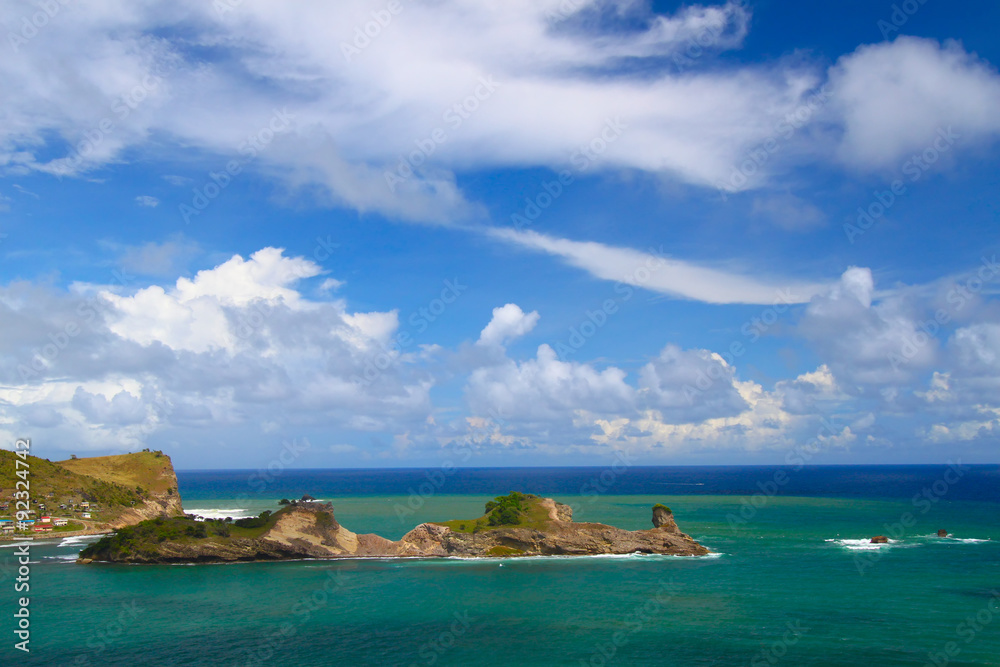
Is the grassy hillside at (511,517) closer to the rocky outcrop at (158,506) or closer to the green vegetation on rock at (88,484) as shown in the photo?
the rocky outcrop at (158,506)

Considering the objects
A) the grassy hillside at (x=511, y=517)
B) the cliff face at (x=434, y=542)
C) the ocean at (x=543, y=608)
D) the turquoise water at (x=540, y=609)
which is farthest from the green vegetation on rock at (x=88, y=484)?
the grassy hillside at (x=511, y=517)

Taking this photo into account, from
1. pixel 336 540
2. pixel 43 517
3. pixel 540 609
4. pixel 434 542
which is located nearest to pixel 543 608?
pixel 540 609

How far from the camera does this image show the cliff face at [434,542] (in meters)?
82.5

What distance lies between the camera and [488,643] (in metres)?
47.7

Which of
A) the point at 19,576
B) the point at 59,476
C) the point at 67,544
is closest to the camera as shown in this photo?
the point at 19,576

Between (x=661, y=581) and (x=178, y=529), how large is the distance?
61.0 m

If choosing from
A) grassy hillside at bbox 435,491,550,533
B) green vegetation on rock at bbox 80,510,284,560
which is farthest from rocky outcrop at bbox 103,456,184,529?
grassy hillside at bbox 435,491,550,533

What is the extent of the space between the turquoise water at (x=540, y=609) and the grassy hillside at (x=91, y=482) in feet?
66.0

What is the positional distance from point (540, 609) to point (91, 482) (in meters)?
101

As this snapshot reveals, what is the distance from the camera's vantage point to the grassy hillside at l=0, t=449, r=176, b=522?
357ft

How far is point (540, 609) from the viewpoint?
56.8 meters

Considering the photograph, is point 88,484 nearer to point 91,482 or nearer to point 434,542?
point 91,482

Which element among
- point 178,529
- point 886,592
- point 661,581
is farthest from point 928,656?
point 178,529

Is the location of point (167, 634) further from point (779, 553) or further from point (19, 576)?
point (779, 553)
